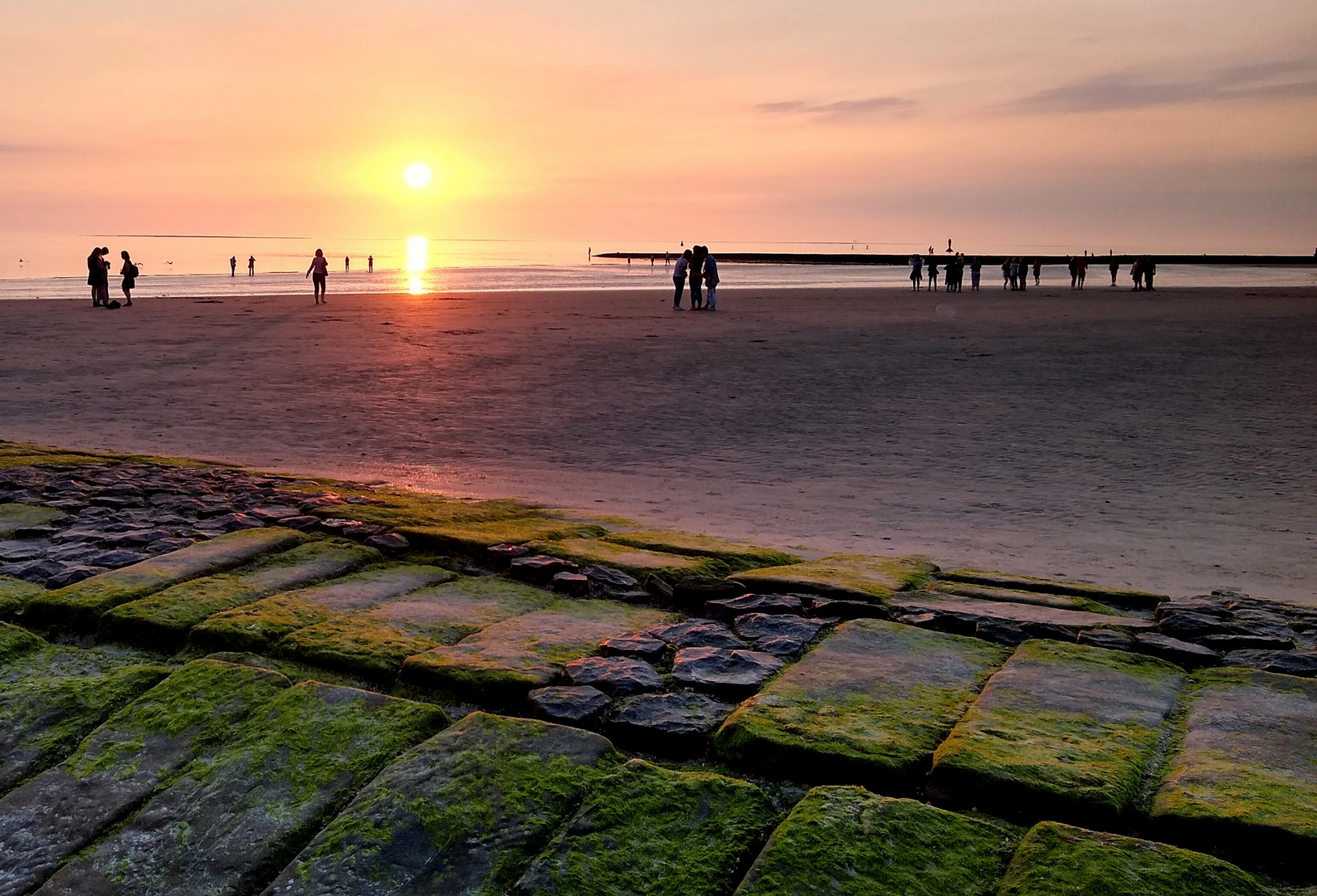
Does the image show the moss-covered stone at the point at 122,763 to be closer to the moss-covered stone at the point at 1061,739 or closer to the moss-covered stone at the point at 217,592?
the moss-covered stone at the point at 217,592

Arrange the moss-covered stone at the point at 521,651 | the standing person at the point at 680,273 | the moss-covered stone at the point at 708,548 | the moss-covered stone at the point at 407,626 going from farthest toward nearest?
the standing person at the point at 680,273, the moss-covered stone at the point at 708,548, the moss-covered stone at the point at 407,626, the moss-covered stone at the point at 521,651

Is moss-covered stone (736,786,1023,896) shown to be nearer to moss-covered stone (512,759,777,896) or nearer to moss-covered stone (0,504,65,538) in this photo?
moss-covered stone (512,759,777,896)

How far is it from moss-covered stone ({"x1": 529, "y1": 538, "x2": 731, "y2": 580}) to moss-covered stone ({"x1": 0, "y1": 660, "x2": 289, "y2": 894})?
56.0 inches

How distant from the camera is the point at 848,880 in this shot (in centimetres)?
190

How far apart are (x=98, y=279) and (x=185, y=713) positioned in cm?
3201

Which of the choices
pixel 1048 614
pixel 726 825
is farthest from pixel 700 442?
pixel 726 825

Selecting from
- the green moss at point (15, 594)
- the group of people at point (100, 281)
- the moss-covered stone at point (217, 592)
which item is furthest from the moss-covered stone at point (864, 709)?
the group of people at point (100, 281)

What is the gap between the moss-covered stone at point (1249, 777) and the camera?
1950 mm

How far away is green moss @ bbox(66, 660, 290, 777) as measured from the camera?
7.95ft

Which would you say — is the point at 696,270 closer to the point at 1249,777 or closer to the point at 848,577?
the point at 848,577

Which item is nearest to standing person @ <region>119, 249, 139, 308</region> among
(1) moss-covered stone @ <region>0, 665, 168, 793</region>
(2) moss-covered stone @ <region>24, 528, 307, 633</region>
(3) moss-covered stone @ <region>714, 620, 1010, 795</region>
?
(2) moss-covered stone @ <region>24, 528, 307, 633</region>

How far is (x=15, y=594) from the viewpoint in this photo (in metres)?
3.33

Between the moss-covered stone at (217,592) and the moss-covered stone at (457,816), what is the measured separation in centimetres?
111

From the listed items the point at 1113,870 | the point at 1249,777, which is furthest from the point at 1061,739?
the point at 1113,870
